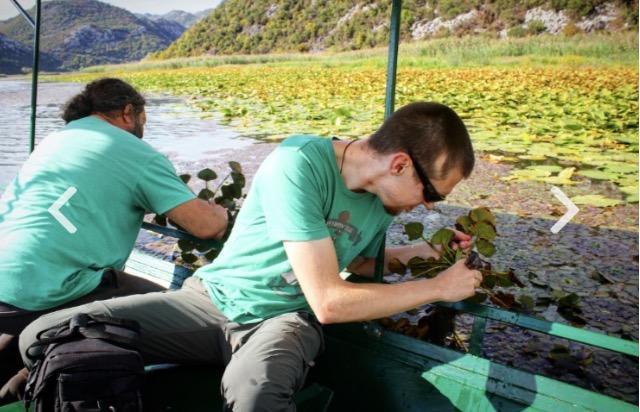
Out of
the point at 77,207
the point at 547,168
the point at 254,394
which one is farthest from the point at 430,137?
the point at 547,168

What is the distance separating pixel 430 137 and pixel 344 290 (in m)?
0.32

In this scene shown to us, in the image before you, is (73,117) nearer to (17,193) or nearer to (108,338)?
(17,193)

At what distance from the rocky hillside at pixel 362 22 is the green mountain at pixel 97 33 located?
2.61 m

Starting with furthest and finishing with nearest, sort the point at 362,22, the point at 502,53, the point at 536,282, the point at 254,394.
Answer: the point at 502,53 < the point at 362,22 < the point at 536,282 < the point at 254,394

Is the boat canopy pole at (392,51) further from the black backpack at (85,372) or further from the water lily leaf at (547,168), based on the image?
the water lily leaf at (547,168)

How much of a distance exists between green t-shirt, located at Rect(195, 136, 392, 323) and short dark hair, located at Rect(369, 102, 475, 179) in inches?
5.4

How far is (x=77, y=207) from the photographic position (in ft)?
4.22

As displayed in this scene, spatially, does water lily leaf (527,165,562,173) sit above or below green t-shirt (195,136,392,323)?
below

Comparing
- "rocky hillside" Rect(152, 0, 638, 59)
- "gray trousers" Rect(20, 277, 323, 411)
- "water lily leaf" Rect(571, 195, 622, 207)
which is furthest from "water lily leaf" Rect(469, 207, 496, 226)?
"rocky hillside" Rect(152, 0, 638, 59)

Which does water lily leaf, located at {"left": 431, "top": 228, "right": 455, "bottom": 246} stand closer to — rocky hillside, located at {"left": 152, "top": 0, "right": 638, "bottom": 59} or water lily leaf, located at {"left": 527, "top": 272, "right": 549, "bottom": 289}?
water lily leaf, located at {"left": 527, "top": 272, "right": 549, "bottom": 289}

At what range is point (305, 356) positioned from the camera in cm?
105

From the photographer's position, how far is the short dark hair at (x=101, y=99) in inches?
60.7

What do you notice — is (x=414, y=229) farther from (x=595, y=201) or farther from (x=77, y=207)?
(x=595, y=201)

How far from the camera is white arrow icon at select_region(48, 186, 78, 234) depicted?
1259 millimetres
